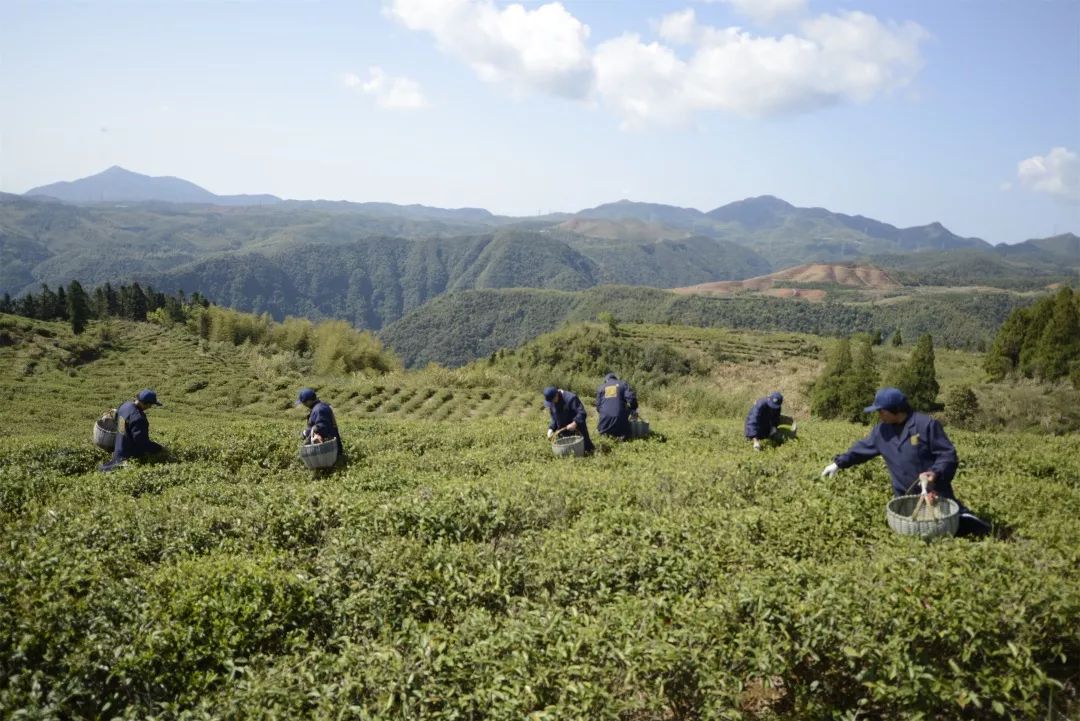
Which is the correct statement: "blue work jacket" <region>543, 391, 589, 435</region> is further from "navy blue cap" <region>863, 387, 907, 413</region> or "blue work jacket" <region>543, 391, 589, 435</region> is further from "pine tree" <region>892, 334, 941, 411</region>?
"pine tree" <region>892, 334, 941, 411</region>

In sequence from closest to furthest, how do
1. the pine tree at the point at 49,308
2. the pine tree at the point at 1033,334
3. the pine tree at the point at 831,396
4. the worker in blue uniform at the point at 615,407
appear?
the worker in blue uniform at the point at 615,407
the pine tree at the point at 831,396
the pine tree at the point at 1033,334
the pine tree at the point at 49,308

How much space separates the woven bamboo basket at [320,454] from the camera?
30.8 feet

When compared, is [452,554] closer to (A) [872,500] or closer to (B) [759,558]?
(B) [759,558]

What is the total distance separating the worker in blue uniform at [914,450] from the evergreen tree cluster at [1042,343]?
1242 inches

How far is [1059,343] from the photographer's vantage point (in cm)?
3400

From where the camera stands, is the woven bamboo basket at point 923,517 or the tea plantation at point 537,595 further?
the woven bamboo basket at point 923,517

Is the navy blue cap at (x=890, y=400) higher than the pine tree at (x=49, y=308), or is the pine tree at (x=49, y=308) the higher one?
the pine tree at (x=49, y=308)

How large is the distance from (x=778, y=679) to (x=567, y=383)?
28.4 m

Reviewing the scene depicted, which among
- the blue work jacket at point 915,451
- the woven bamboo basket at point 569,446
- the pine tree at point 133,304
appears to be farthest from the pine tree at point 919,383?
the pine tree at point 133,304

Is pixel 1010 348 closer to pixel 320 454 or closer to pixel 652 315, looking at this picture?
pixel 320 454

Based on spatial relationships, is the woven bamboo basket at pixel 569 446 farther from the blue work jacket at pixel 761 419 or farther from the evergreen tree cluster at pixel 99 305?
the evergreen tree cluster at pixel 99 305

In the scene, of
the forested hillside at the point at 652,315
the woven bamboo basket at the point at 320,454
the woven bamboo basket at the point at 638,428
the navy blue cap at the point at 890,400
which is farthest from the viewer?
the forested hillside at the point at 652,315

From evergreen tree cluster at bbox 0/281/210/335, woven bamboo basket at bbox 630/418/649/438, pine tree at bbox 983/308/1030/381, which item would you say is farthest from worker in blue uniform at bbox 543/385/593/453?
evergreen tree cluster at bbox 0/281/210/335

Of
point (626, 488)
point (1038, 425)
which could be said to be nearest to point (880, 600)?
point (626, 488)
